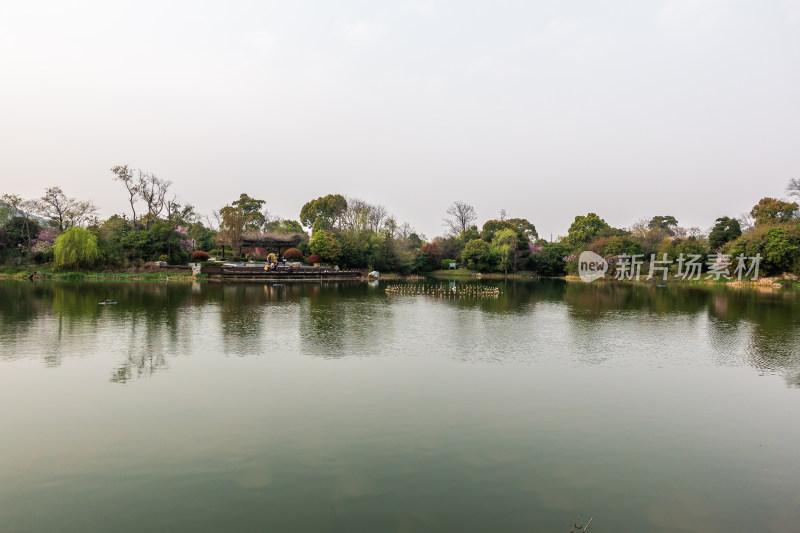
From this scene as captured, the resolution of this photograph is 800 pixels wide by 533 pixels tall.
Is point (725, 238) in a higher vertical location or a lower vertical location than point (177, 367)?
higher

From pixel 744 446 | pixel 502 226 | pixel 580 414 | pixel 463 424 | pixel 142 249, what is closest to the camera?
pixel 744 446

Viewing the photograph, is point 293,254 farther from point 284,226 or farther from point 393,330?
point 393,330

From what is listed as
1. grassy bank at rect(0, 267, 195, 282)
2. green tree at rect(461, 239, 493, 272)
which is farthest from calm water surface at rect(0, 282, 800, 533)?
green tree at rect(461, 239, 493, 272)

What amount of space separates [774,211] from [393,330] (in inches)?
2957

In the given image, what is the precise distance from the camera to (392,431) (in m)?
8.60

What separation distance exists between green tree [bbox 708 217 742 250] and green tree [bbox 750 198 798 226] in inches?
380

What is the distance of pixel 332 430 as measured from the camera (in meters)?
8.62

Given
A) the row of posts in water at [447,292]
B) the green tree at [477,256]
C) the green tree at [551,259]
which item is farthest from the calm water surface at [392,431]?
the green tree at [551,259]

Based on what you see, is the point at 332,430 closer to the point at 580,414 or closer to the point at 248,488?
the point at 248,488

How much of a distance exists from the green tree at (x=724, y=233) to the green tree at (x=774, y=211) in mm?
9640

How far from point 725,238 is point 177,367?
6773 cm

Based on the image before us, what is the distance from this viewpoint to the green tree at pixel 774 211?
219ft

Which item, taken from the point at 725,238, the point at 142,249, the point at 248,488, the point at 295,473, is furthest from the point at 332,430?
the point at 725,238

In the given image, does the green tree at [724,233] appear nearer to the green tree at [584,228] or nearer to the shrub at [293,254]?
the green tree at [584,228]
